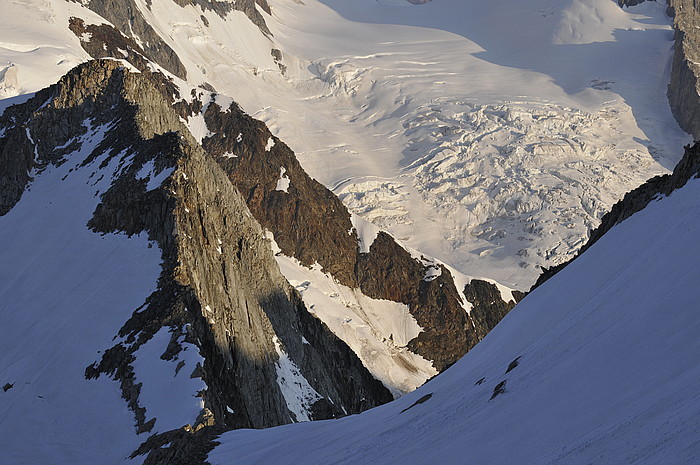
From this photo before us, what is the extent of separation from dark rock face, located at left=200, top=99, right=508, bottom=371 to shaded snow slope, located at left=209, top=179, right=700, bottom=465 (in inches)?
2809

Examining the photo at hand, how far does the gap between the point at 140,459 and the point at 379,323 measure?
7135 cm

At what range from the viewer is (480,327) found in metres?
108

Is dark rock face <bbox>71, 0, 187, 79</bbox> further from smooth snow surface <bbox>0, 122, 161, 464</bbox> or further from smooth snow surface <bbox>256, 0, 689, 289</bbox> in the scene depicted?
smooth snow surface <bbox>0, 122, 161, 464</bbox>

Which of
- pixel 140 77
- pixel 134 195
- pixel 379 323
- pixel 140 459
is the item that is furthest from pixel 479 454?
pixel 379 323

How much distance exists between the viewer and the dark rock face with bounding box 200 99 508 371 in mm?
102812

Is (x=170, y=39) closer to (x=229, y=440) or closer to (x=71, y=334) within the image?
(x=71, y=334)

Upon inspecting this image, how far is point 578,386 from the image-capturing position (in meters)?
18.6

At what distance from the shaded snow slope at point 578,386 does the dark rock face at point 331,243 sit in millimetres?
71358

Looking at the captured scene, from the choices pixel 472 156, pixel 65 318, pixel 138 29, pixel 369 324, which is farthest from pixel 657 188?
pixel 138 29

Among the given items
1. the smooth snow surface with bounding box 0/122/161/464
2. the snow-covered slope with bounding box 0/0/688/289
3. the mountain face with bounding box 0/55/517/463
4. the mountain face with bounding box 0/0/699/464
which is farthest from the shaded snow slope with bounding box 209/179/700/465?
the snow-covered slope with bounding box 0/0/688/289

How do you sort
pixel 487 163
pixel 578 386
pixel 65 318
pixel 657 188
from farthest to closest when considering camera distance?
pixel 487 163 < pixel 65 318 < pixel 657 188 < pixel 578 386

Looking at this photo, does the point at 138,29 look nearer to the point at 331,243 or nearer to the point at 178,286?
the point at 331,243

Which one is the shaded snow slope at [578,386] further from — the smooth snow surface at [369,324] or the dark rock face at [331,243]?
the dark rock face at [331,243]

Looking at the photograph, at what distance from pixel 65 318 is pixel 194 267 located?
20.4ft
